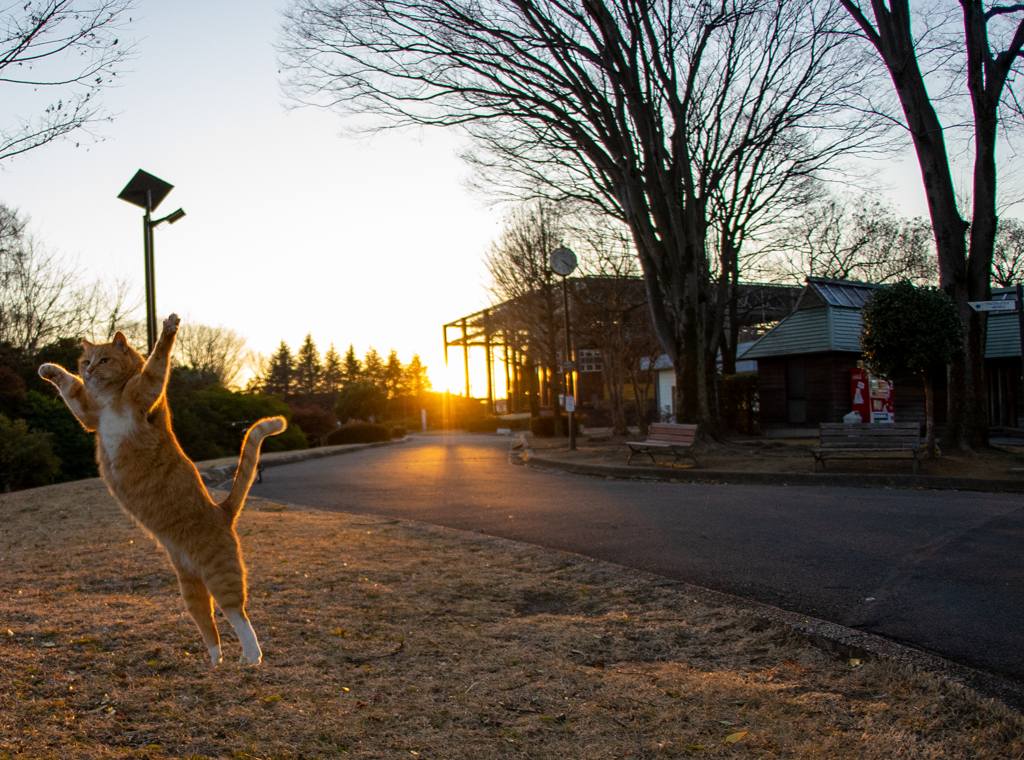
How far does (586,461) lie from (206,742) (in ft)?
48.8

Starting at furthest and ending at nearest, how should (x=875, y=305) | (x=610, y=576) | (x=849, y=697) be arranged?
1. (x=875, y=305)
2. (x=610, y=576)
3. (x=849, y=697)

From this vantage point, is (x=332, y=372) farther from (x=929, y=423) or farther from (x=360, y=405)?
(x=929, y=423)

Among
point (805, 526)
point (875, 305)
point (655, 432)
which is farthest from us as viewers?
point (655, 432)

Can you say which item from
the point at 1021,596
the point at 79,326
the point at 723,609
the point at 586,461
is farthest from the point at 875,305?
the point at 79,326

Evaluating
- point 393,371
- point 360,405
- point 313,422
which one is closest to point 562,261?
point 313,422

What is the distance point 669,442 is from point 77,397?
1432 centimetres

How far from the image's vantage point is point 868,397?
25141mm

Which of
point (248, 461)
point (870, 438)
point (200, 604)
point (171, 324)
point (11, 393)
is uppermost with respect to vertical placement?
point (11, 393)

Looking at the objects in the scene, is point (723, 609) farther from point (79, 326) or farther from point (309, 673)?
point (79, 326)

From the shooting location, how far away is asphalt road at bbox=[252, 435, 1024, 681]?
5.13m

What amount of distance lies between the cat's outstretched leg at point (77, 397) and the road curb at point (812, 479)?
465 inches

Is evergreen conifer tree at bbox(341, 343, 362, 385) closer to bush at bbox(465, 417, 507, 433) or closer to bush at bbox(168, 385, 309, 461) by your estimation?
bush at bbox(465, 417, 507, 433)

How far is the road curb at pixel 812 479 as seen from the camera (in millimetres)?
11422

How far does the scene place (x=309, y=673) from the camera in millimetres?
3639
